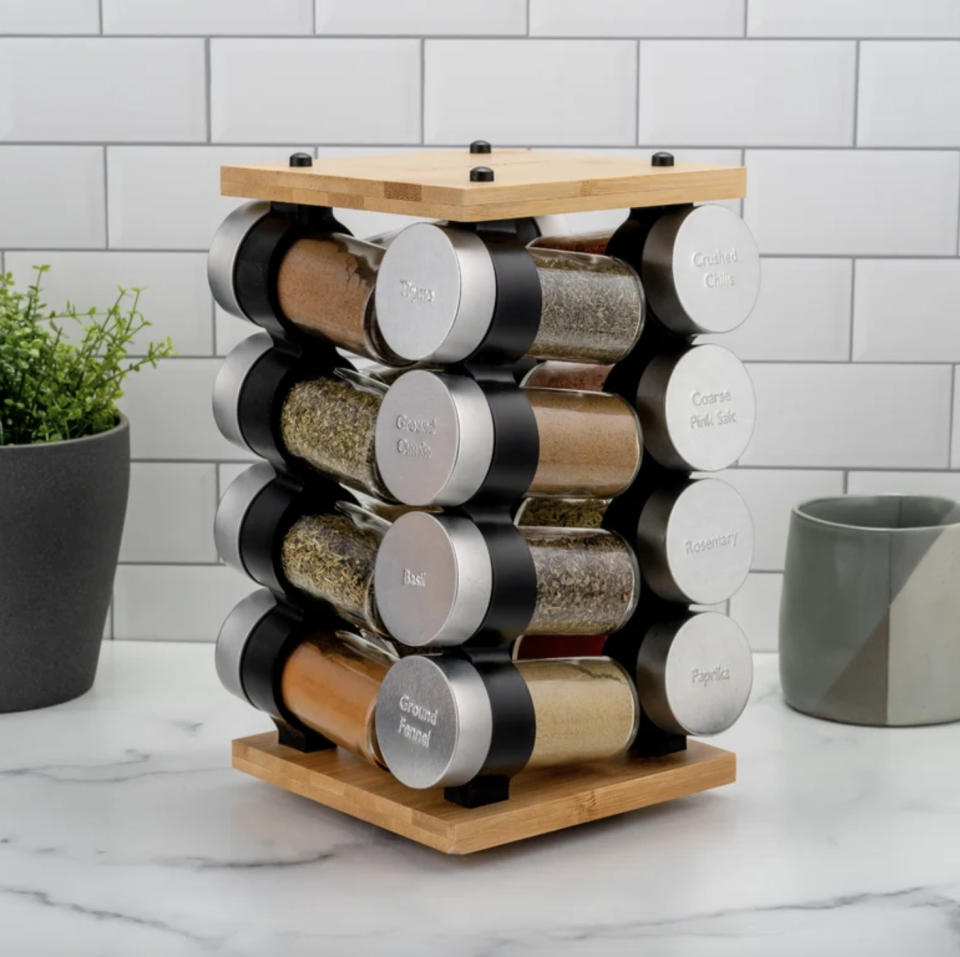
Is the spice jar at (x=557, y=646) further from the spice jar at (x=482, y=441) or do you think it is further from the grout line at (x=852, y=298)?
the grout line at (x=852, y=298)

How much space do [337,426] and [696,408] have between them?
0.22m

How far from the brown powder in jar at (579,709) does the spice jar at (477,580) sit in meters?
0.02

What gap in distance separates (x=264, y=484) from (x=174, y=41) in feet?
1.58

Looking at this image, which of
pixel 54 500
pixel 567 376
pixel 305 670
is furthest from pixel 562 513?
pixel 54 500

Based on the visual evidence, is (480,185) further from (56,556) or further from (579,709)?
(56,556)

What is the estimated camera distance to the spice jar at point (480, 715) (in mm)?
944

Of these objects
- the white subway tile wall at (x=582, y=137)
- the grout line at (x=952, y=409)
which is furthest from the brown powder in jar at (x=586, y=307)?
the grout line at (x=952, y=409)

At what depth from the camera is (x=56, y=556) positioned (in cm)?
126

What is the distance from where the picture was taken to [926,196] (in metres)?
1.40

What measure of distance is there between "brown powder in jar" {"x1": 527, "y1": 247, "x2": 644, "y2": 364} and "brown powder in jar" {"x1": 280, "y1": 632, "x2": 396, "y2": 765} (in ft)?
0.72

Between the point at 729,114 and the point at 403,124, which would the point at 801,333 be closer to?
the point at 729,114

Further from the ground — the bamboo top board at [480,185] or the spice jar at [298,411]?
the bamboo top board at [480,185]

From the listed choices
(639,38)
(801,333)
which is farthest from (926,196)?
(639,38)

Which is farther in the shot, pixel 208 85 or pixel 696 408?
pixel 208 85
